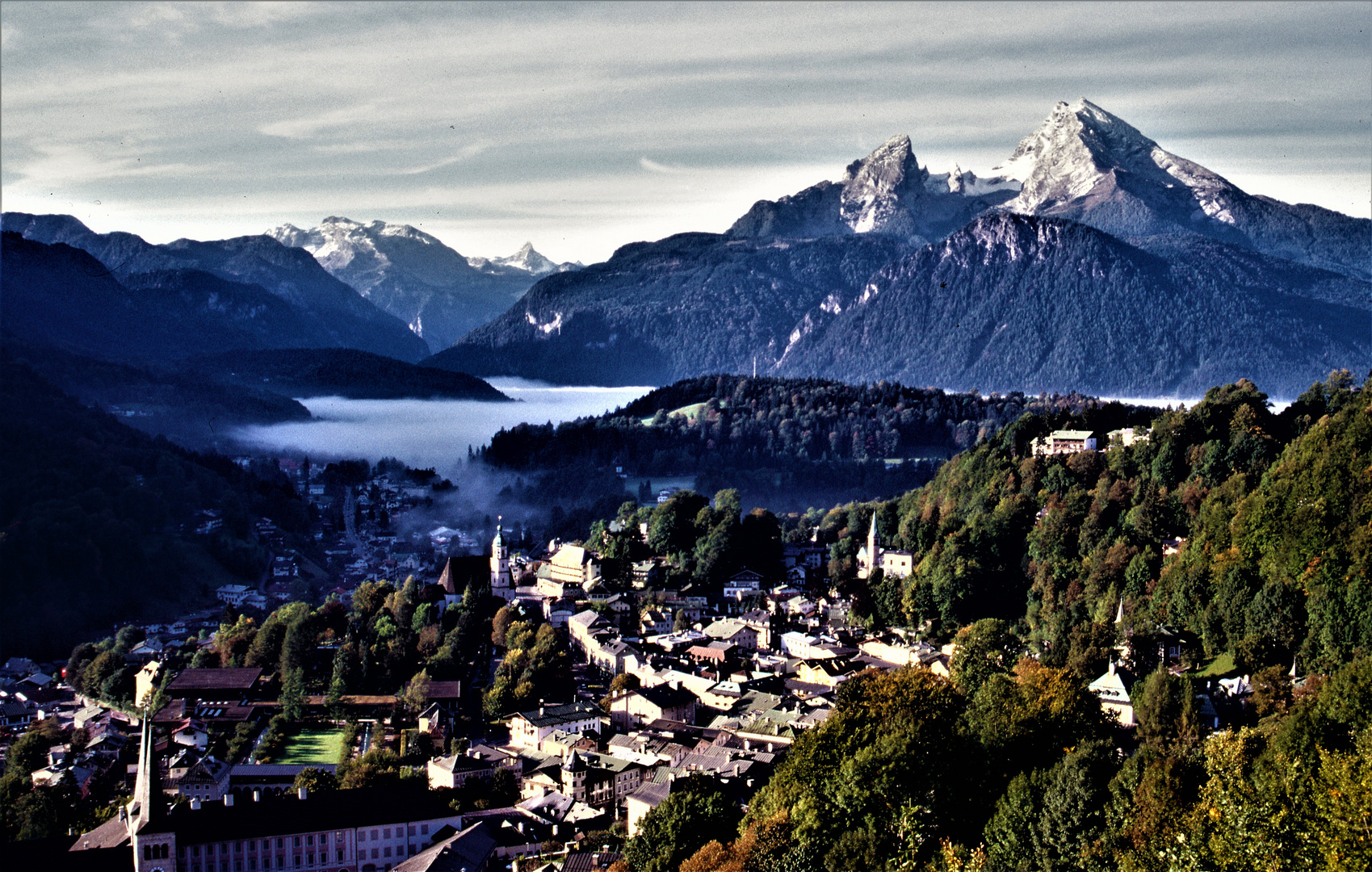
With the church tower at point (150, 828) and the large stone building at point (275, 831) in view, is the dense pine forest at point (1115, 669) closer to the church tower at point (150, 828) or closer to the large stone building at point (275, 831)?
the large stone building at point (275, 831)

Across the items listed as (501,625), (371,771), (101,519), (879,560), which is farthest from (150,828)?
(101,519)

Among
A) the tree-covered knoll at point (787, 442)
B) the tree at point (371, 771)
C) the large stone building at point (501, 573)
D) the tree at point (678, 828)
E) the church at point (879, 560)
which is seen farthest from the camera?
the tree-covered knoll at point (787, 442)

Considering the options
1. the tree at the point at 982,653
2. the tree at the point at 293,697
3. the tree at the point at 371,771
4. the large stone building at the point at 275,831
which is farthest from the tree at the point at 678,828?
the tree at the point at 293,697

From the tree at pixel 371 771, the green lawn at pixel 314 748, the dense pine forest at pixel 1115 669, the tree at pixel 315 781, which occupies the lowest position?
the green lawn at pixel 314 748

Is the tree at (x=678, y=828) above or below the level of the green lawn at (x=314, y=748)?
above

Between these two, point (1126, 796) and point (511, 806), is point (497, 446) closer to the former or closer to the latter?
point (511, 806)

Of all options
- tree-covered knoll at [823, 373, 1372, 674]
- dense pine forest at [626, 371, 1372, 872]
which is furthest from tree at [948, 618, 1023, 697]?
tree-covered knoll at [823, 373, 1372, 674]
